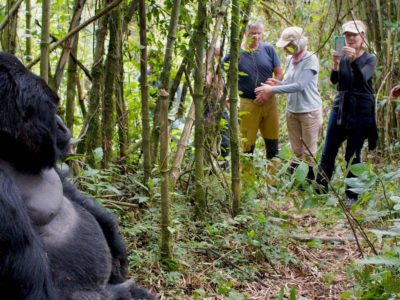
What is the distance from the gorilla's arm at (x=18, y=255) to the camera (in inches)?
64.2

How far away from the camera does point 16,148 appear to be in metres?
1.84

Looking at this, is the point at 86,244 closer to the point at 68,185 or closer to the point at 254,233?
the point at 68,185

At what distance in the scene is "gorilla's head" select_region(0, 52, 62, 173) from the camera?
1798 millimetres

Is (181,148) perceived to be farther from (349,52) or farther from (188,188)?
(349,52)

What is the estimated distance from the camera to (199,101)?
3.66 meters

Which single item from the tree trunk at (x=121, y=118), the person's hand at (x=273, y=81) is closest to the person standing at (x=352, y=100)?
the person's hand at (x=273, y=81)

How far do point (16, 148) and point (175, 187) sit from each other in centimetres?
230

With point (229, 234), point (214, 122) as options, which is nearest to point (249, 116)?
point (214, 122)

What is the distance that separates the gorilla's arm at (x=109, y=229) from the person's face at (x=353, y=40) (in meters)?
3.13

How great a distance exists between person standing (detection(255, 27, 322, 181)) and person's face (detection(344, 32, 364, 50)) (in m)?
0.34

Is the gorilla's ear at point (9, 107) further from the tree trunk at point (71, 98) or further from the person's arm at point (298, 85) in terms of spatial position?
the person's arm at point (298, 85)

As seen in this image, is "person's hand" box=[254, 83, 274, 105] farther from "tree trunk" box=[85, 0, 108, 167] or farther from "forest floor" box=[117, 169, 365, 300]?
"tree trunk" box=[85, 0, 108, 167]

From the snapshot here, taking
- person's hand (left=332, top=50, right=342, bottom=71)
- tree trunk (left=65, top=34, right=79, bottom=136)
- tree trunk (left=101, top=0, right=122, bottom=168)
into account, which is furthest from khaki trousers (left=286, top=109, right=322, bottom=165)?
tree trunk (left=65, top=34, right=79, bottom=136)

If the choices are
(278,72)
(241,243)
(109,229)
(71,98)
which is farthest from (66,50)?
(278,72)
